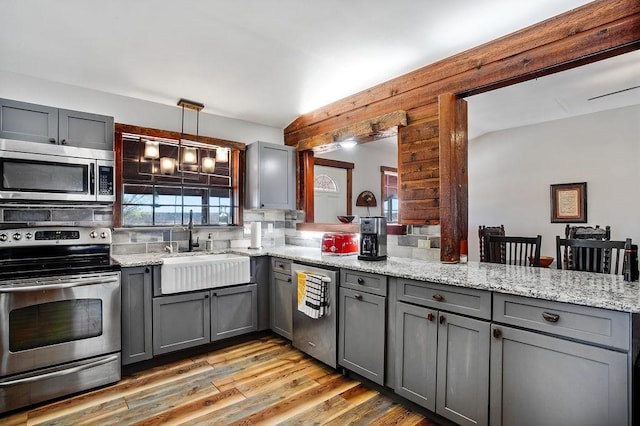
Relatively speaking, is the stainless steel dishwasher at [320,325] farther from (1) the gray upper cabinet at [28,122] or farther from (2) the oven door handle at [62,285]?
(1) the gray upper cabinet at [28,122]

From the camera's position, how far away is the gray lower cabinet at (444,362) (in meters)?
1.79

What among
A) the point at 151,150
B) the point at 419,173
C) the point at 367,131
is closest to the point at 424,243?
the point at 419,173

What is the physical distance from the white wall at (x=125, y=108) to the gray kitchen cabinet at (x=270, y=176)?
12.3 inches

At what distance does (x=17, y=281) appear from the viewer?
2.18m

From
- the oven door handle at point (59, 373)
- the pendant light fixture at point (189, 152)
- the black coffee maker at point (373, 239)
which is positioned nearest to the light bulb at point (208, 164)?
the pendant light fixture at point (189, 152)

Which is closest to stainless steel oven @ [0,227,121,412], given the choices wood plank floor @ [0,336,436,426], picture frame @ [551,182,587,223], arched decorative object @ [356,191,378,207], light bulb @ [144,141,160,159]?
wood plank floor @ [0,336,436,426]

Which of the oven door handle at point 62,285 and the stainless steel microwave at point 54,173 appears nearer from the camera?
the oven door handle at point 62,285

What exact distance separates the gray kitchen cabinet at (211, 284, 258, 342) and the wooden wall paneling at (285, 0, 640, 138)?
2.36 m

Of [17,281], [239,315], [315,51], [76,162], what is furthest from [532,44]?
[17,281]

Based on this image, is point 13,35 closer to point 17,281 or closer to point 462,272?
point 17,281

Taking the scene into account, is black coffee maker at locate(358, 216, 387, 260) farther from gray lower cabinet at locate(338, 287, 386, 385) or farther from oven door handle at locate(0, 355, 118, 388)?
oven door handle at locate(0, 355, 118, 388)

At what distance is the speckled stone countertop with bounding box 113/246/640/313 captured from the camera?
1479 mm

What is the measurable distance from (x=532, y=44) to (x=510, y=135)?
3241mm

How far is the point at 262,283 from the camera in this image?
341cm
